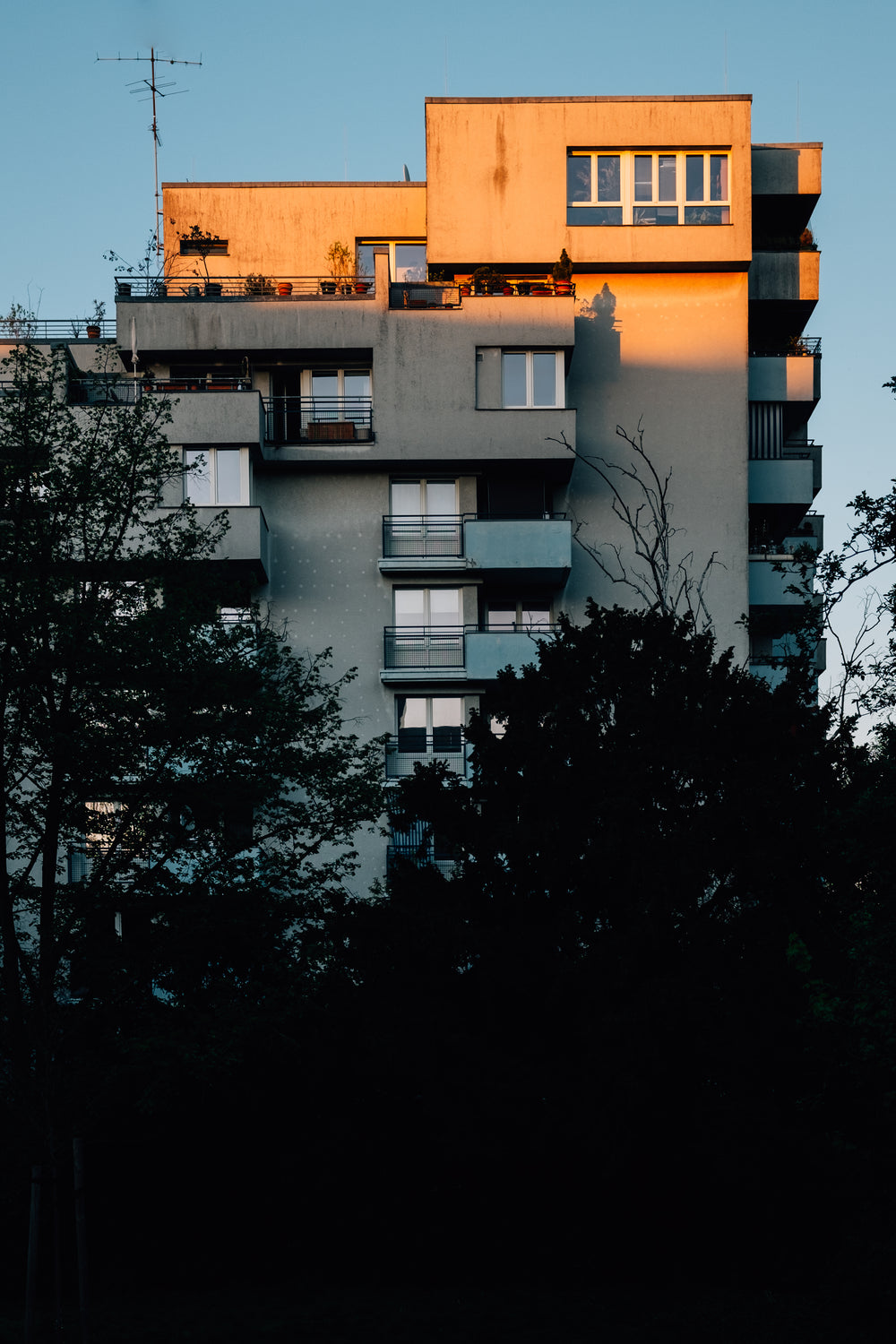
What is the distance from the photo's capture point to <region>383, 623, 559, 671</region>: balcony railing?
Result: 115ft

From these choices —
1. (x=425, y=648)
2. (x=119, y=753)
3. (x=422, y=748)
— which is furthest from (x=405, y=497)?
(x=119, y=753)

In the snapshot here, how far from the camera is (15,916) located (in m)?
22.0

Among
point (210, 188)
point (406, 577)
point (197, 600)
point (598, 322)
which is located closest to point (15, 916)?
point (197, 600)

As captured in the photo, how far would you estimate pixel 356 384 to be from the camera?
36.5 m

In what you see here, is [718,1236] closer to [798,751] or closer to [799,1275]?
[799,1275]

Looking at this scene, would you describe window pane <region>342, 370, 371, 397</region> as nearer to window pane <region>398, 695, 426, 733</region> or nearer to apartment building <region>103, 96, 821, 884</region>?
apartment building <region>103, 96, 821, 884</region>

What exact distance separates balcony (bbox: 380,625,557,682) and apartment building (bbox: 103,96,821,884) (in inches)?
2.4

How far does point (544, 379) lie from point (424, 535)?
180 inches

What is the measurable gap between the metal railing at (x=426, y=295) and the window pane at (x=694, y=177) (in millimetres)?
6131

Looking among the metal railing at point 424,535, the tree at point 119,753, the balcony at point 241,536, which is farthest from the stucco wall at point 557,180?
the tree at point 119,753

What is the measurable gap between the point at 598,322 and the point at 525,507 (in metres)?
4.90

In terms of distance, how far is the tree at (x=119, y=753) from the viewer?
20688 millimetres

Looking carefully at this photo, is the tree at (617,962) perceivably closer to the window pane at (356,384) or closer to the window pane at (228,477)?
the window pane at (228,477)

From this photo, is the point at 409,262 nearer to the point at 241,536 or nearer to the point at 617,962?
the point at 241,536
